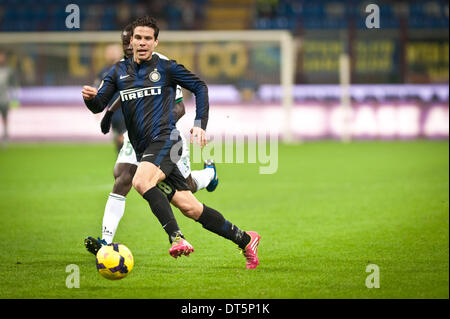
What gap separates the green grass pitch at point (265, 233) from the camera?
5.46 metres

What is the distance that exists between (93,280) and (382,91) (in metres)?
17.5

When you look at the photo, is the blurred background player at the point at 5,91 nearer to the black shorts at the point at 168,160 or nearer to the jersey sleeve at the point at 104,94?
the jersey sleeve at the point at 104,94

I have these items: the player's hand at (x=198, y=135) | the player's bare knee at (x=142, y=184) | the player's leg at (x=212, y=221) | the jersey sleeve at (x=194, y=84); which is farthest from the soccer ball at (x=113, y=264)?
the jersey sleeve at (x=194, y=84)

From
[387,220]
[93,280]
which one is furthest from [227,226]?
[387,220]

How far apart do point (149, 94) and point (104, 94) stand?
13.2 inches

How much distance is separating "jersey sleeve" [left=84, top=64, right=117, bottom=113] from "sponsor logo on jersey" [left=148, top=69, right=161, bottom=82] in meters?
0.29

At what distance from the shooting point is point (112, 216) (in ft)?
21.4

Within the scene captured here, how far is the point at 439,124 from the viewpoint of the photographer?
21.2 meters

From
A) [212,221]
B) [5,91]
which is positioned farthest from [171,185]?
[5,91]

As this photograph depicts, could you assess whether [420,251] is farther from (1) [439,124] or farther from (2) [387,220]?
(1) [439,124]

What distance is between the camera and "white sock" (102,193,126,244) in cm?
648

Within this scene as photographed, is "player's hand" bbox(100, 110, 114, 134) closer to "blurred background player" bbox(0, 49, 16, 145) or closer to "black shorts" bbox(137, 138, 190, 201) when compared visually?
"black shorts" bbox(137, 138, 190, 201)

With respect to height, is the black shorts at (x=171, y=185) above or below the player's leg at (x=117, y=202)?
above

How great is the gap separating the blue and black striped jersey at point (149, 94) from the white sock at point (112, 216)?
2.35 ft
